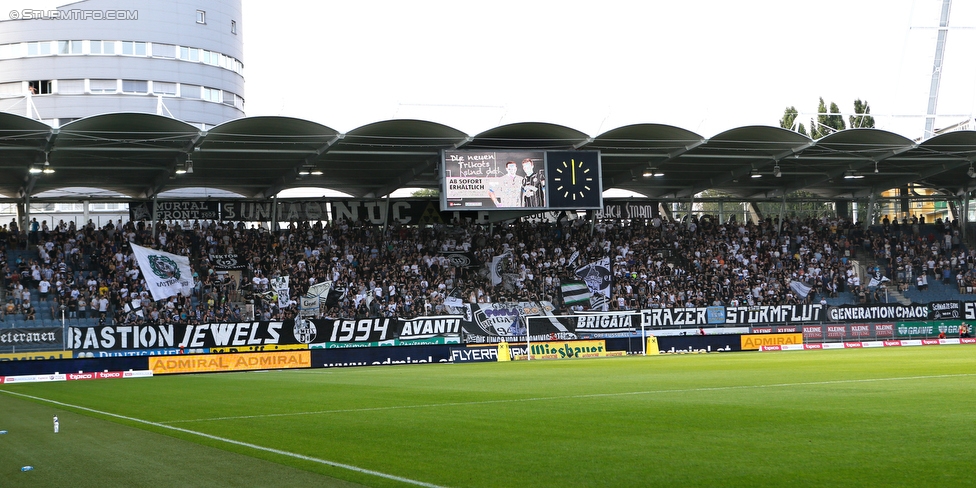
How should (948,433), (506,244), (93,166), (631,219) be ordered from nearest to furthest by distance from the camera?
(948,433) < (93,166) < (506,244) < (631,219)

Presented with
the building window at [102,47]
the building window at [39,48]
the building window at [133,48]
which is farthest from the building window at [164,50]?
the building window at [39,48]

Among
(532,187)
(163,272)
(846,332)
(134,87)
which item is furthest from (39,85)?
(846,332)

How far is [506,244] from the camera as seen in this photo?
1923 inches

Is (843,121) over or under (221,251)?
over

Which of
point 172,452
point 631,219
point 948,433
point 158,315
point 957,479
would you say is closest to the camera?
point 957,479

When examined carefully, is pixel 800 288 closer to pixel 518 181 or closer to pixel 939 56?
pixel 518 181

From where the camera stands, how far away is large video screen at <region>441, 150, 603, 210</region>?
41.7m

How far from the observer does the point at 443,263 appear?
156ft

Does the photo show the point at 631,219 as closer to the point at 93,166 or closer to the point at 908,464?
the point at 93,166

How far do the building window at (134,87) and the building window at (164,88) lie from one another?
30.3 inches

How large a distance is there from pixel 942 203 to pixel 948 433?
179ft

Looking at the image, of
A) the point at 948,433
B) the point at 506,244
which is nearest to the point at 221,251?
the point at 506,244

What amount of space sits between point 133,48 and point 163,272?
36.6 metres

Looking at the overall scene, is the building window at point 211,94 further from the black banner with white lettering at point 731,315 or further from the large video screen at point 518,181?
the black banner with white lettering at point 731,315
